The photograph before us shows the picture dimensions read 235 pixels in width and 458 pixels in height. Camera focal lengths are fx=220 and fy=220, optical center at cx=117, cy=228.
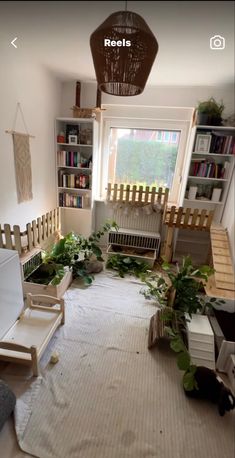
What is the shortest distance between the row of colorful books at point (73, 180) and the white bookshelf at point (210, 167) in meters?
1.18

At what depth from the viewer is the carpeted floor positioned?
3.40ft

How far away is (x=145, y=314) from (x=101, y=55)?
1773 mm

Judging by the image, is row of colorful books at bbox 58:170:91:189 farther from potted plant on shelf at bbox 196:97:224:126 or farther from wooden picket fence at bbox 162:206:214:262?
potted plant on shelf at bbox 196:97:224:126

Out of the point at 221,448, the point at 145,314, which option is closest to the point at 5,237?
the point at 145,314

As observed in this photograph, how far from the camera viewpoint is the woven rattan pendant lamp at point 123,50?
524 millimetres

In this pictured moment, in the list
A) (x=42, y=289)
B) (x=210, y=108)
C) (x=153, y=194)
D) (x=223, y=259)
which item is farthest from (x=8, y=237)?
(x=210, y=108)

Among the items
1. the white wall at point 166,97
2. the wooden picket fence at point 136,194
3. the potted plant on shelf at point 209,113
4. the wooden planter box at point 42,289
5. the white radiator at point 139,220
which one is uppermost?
the white wall at point 166,97

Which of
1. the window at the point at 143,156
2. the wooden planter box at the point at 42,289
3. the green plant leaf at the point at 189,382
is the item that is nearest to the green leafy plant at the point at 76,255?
the wooden planter box at the point at 42,289

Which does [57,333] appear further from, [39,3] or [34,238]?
[39,3]

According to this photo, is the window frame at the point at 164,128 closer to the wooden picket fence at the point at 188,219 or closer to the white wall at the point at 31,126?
the wooden picket fence at the point at 188,219

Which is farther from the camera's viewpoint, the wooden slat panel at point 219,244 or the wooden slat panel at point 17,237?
the wooden slat panel at point 219,244

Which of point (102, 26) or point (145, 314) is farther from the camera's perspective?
point (145, 314)

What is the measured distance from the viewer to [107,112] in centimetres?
272

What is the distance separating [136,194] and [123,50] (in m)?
1.96
